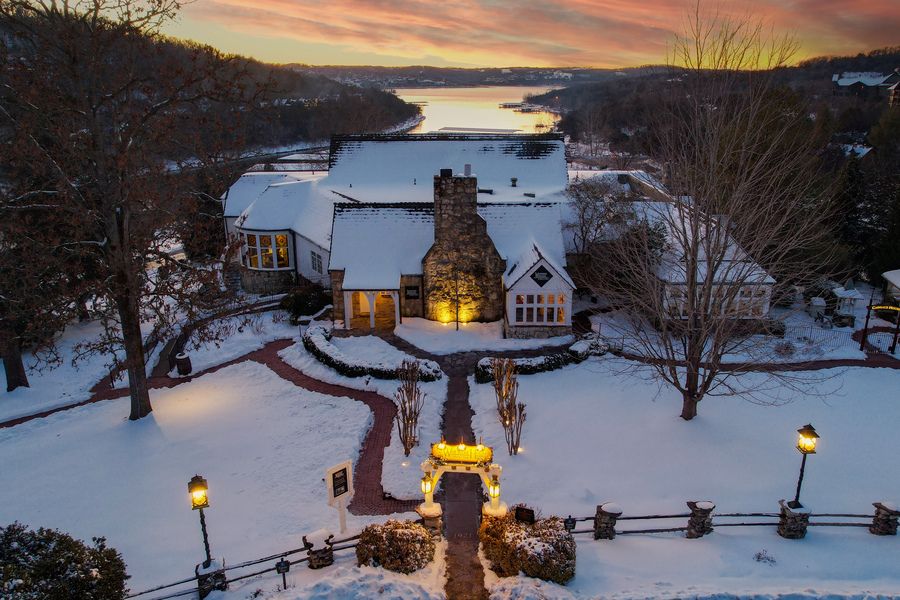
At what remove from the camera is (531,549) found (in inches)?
478

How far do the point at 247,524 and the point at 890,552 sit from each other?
14.1 m

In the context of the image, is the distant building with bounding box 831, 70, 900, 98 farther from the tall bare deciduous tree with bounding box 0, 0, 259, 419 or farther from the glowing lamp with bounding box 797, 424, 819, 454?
the tall bare deciduous tree with bounding box 0, 0, 259, 419

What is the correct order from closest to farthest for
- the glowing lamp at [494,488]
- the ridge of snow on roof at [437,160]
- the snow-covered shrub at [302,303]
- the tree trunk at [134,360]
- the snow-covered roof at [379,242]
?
the glowing lamp at [494,488] → the tree trunk at [134,360] → the snow-covered roof at [379,242] → the snow-covered shrub at [302,303] → the ridge of snow on roof at [437,160]

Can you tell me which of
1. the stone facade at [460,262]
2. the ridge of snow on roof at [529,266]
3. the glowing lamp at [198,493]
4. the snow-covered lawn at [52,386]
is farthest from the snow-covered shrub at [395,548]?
the stone facade at [460,262]

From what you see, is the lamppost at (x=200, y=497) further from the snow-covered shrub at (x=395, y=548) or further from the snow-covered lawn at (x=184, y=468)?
the snow-covered shrub at (x=395, y=548)

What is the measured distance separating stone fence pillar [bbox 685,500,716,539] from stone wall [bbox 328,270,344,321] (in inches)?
682

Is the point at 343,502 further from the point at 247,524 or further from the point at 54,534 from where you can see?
the point at 54,534

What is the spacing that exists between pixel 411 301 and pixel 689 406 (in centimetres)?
1277

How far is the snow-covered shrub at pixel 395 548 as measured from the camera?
1230cm

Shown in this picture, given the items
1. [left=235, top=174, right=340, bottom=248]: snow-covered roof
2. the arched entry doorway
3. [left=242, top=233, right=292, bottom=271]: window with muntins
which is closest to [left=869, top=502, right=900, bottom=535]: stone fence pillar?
A: the arched entry doorway

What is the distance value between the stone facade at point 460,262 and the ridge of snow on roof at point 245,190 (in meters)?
16.3

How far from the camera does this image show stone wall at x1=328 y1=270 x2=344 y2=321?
27.0 meters

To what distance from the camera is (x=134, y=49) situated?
18.4m

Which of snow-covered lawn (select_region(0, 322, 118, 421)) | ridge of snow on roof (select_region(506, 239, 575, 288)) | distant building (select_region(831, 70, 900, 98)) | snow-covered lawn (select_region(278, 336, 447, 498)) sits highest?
distant building (select_region(831, 70, 900, 98))
